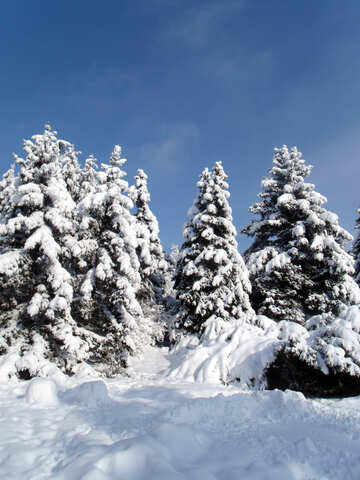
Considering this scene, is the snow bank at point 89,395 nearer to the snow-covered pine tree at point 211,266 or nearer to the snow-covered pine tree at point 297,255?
the snow-covered pine tree at point 211,266

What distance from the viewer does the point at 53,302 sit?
38.9 ft

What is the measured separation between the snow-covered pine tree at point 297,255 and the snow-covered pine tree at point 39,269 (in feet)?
33.4

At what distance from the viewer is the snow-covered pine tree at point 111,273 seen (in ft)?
47.0

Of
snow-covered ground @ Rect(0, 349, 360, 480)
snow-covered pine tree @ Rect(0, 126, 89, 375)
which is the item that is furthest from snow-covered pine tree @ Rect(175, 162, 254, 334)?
snow-covered ground @ Rect(0, 349, 360, 480)

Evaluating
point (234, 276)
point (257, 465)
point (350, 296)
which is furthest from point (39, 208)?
point (350, 296)

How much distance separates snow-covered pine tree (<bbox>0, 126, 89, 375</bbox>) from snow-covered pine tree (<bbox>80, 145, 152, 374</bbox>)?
1388 millimetres

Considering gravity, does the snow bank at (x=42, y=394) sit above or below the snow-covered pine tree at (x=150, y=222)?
below

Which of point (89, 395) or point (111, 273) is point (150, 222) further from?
point (89, 395)

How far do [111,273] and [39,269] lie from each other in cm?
311

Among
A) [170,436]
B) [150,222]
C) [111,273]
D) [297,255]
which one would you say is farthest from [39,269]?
[297,255]

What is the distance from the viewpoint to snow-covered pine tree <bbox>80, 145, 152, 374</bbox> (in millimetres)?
14328

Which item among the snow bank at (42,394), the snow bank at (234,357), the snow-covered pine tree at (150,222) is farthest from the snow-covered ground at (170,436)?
the snow-covered pine tree at (150,222)

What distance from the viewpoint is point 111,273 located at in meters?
14.7

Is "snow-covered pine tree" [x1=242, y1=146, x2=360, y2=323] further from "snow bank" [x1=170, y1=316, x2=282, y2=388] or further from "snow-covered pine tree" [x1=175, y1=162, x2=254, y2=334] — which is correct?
"snow bank" [x1=170, y1=316, x2=282, y2=388]
